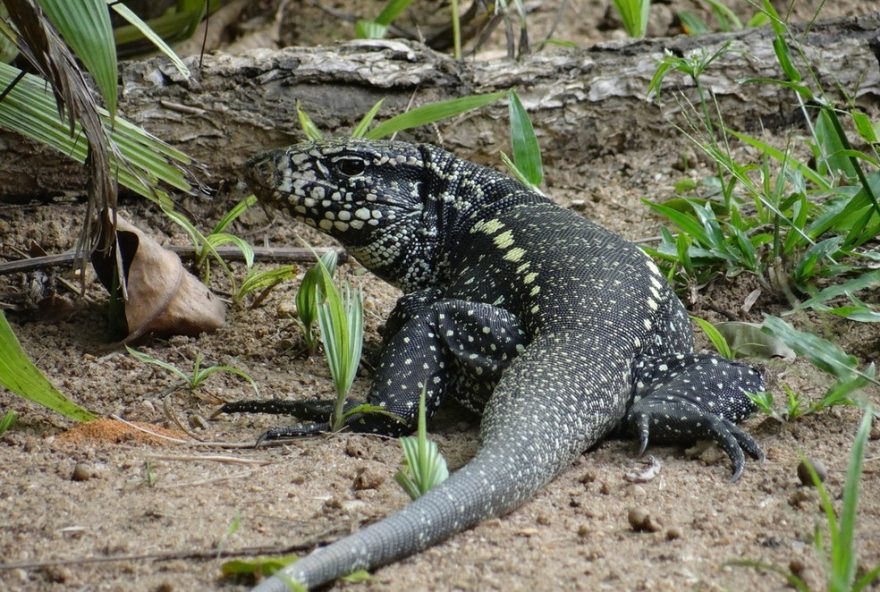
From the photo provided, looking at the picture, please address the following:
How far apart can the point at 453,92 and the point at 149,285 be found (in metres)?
2.75

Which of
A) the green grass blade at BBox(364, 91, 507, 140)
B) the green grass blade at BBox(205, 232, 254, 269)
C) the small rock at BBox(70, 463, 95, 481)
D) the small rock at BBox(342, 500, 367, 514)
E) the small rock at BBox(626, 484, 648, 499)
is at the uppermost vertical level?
the green grass blade at BBox(364, 91, 507, 140)

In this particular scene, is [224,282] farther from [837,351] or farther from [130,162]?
[837,351]

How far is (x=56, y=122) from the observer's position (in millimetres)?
4961

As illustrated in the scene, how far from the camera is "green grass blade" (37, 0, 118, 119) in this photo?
3.79 metres

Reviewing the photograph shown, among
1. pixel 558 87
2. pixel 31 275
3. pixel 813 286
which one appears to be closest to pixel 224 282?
pixel 31 275

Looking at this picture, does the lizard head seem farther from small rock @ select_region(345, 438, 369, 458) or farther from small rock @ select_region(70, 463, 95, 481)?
small rock @ select_region(70, 463, 95, 481)

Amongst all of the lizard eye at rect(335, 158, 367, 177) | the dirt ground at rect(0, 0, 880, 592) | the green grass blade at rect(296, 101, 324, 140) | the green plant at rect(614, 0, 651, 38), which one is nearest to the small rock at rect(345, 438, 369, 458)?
the dirt ground at rect(0, 0, 880, 592)

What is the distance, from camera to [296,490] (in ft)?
12.7

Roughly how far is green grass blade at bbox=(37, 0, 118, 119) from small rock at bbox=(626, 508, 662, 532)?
8.12 ft

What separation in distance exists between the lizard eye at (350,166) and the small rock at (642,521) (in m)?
2.60

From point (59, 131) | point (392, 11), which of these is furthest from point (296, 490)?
point (392, 11)

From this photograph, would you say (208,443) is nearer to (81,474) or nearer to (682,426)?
→ (81,474)

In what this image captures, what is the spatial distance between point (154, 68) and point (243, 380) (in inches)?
92.6

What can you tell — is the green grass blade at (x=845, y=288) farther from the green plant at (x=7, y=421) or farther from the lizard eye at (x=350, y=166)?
the green plant at (x=7, y=421)
